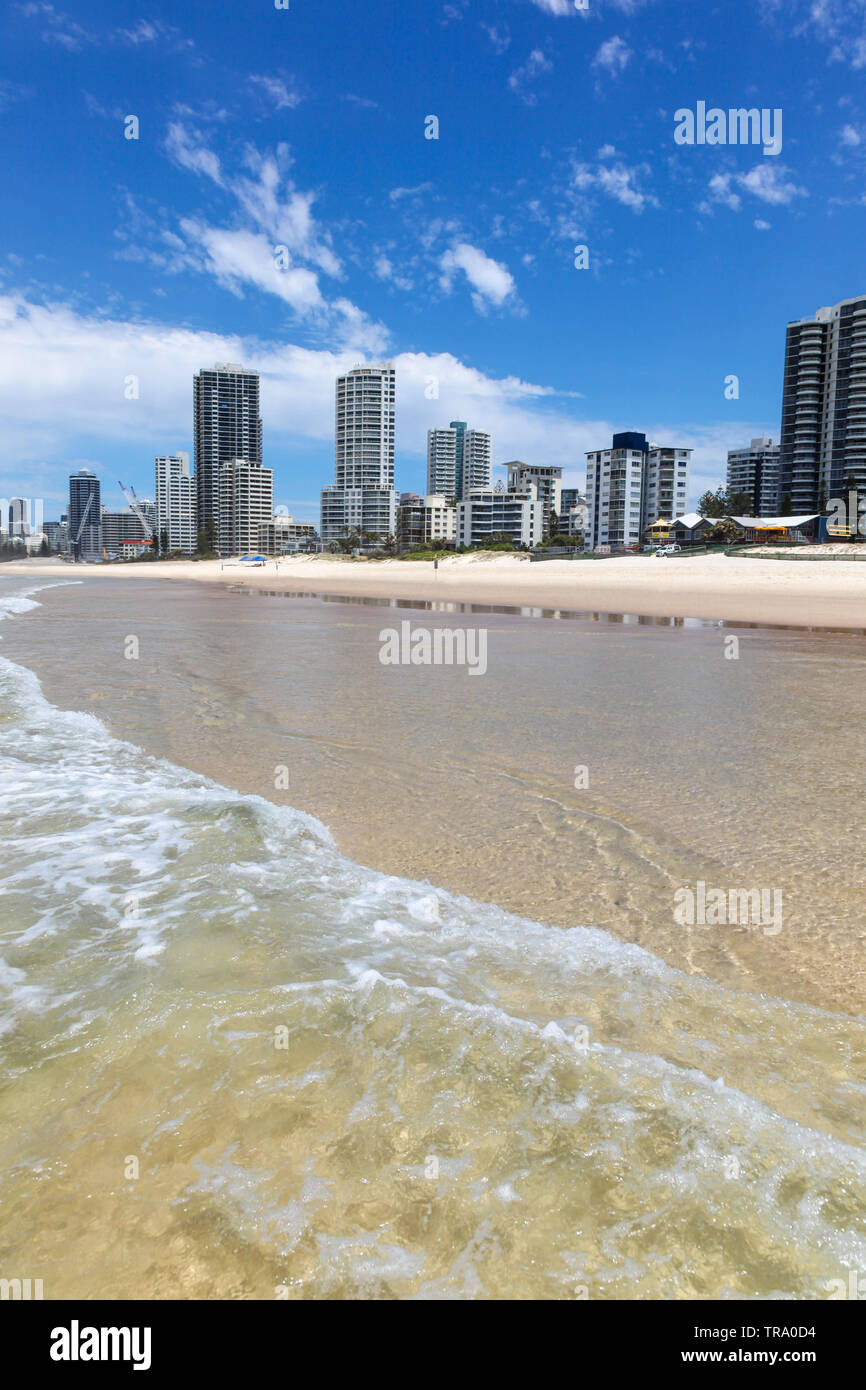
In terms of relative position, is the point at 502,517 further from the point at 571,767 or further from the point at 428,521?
the point at 571,767

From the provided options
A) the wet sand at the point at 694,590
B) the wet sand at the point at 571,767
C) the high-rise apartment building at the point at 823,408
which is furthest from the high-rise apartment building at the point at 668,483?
the wet sand at the point at 571,767

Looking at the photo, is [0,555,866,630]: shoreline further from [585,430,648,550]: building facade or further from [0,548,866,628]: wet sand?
[585,430,648,550]: building facade

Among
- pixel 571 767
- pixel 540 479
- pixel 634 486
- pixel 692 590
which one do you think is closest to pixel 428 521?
pixel 540 479

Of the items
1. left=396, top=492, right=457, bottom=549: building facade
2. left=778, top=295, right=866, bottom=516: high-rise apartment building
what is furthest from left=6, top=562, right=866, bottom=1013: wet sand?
left=396, top=492, right=457, bottom=549: building facade

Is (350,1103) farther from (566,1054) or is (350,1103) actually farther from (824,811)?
(824,811)

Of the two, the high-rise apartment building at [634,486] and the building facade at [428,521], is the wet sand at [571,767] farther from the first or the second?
the building facade at [428,521]

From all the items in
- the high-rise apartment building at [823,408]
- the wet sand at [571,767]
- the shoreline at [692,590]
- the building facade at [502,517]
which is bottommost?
the wet sand at [571,767]

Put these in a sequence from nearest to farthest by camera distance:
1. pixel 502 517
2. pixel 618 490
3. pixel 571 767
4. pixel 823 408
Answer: pixel 571 767, pixel 823 408, pixel 502 517, pixel 618 490

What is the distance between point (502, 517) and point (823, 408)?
209 ft

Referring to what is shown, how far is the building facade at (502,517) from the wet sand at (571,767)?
146016 mm

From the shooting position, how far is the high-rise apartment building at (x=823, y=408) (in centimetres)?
13875

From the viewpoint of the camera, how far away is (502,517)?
162 m

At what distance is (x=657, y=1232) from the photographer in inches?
99.7
